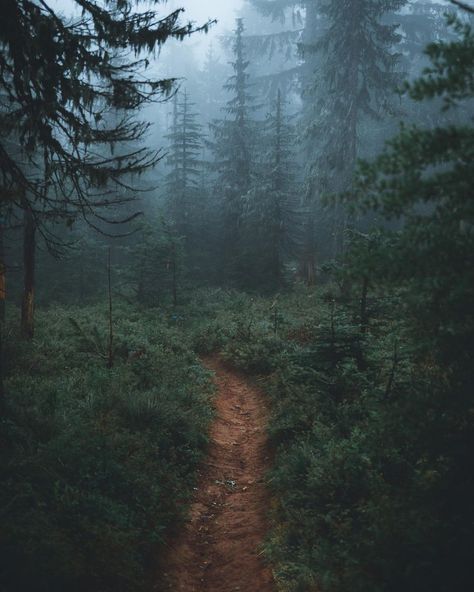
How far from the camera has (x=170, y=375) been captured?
12734 mm

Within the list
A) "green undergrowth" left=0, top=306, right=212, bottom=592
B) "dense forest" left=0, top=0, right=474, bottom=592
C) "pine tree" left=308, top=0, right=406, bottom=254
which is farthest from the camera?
"pine tree" left=308, top=0, right=406, bottom=254

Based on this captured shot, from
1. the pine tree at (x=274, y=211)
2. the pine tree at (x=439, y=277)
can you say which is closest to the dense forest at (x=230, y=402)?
the pine tree at (x=439, y=277)

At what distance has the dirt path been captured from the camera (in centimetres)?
618

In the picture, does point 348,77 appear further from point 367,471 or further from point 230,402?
point 367,471

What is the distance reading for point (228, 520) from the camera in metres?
7.61

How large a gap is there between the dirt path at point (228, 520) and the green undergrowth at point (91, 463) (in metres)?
0.40

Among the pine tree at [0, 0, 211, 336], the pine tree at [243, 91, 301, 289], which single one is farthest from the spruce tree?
the pine tree at [243, 91, 301, 289]

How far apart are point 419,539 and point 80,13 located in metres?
8.83

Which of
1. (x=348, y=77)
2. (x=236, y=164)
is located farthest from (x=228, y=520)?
(x=236, y=164)

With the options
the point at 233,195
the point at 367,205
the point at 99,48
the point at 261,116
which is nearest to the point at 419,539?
the point at 367,205

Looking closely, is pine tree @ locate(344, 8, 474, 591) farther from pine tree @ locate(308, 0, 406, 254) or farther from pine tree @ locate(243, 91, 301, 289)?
pine tree @ locate(243, 91, 301, 289)

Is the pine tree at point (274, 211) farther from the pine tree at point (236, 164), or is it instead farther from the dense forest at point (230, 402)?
the dense forest at point (230, 402)

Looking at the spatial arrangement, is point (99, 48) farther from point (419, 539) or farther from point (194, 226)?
point (194, 226)

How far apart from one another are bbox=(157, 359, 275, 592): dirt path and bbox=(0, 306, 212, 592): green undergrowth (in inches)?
15.6
